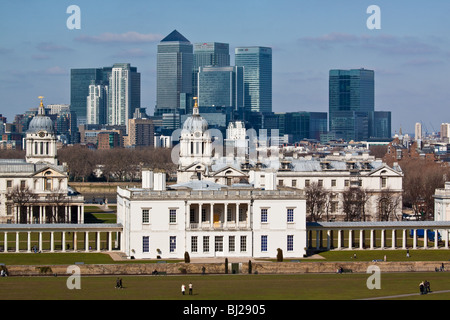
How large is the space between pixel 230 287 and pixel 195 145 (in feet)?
225

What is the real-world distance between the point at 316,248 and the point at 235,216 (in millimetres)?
7899

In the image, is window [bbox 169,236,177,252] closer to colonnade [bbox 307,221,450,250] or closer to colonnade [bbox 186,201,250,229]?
colonnade [bbox 186,201,250,229]

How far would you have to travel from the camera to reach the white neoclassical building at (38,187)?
4550 inches

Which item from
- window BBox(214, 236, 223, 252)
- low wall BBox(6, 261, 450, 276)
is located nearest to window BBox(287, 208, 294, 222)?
window BBox(214, 236, 223, 252)

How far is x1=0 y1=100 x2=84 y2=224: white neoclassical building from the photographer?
11556 cm

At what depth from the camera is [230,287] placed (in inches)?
2672

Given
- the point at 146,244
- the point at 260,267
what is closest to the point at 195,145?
the point at 146,244

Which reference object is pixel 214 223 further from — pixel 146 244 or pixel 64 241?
pixel 64 241

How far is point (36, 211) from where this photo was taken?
118375 mm

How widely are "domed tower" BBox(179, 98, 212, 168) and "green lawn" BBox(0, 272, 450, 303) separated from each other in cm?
6089

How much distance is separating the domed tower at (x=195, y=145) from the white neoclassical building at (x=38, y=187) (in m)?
14.5

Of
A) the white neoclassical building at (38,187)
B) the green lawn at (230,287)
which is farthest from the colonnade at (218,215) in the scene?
the white neoclassical building at (38,187)
